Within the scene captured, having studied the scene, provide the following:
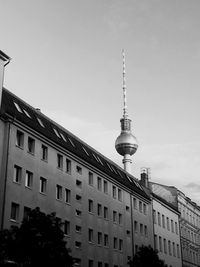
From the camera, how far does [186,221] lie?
82.5 m

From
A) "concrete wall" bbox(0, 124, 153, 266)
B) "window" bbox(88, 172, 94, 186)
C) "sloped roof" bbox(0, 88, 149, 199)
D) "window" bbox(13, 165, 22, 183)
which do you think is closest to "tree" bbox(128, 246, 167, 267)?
"concrete wall" bbox(0, 124, 153, 266)

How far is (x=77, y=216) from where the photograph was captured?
4703 centimetres

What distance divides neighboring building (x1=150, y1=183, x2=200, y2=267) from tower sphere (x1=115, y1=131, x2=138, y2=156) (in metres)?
52.1

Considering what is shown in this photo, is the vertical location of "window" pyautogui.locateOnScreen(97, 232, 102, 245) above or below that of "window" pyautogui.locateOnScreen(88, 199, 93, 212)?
below

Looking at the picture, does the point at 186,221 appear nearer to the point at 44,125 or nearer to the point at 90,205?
the point at 90,205

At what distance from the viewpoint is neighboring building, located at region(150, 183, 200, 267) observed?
79688 millimetres

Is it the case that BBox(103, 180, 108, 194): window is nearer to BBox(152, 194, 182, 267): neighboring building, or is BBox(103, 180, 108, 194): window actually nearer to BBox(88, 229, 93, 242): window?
BBox(88, 229, 93, 242): window

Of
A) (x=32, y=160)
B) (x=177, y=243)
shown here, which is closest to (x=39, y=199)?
(x=32, y=160)

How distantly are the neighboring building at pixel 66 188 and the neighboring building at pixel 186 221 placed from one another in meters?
16.7

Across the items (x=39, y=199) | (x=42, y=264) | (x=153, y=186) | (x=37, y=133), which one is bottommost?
(x=42, y=264)

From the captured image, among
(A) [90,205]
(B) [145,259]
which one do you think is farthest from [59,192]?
(B) [145,259]

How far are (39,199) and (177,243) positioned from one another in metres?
41.6

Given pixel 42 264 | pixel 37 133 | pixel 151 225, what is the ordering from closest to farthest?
1. pixel 42 264
2. pixel 37 133
3. pixel 151 225

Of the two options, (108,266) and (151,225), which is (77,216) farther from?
(151,225)
